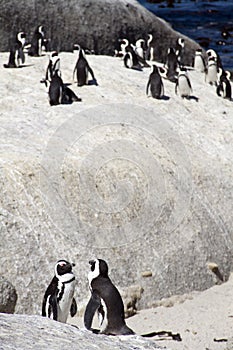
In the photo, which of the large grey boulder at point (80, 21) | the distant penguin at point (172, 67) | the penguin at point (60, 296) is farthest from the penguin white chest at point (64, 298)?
the large grey boulder at point (80, 21)

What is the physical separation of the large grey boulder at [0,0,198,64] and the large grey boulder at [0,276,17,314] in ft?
26.8

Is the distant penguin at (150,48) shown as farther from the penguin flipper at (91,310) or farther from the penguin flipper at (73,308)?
the penguin flipper at (91,310)

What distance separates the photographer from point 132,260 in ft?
33.6

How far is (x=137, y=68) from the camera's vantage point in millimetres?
15227

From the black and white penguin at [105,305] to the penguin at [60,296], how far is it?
0.25m

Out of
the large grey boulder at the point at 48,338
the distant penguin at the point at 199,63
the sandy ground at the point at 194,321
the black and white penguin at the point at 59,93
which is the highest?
the distant penguin at the point at 199,63

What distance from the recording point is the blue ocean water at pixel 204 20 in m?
28.8

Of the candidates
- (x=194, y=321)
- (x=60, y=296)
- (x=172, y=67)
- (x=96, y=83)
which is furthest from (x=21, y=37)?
(x=60, y=296)

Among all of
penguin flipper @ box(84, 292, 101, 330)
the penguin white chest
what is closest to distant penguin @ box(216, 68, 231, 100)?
the penguin white chest

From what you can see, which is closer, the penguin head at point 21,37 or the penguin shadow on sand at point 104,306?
the penguin shadow on sand at point 104,306

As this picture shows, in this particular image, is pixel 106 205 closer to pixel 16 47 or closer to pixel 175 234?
pixel 175 234

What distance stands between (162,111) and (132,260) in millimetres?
3547

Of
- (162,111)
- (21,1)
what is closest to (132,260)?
(162,111)

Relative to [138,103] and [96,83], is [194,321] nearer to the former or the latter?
[138,103]
